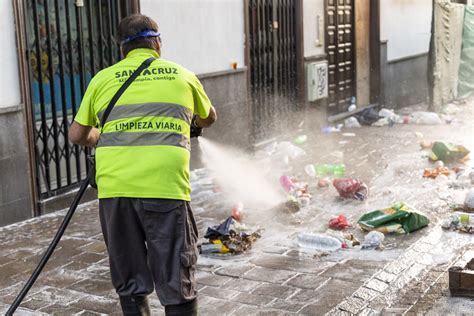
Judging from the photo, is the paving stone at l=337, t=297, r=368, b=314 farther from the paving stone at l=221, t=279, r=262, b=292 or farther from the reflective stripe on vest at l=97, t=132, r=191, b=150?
the reflective stripe on vest at l=97, t=132, r=191, b=150

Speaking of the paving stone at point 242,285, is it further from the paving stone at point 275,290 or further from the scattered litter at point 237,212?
the scattered litter at point 237,212

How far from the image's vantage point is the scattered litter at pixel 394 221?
23.1 ft

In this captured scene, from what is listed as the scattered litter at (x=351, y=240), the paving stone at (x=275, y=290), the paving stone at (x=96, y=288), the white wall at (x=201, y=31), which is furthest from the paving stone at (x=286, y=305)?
the white wall at (x=201, y=31)

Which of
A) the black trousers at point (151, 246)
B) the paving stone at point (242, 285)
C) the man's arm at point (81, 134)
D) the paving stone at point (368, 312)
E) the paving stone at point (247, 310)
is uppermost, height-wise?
the man's arm at point (81, 134)


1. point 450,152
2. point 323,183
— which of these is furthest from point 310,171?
point 450,152

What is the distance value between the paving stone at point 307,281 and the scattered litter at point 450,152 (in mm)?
4982

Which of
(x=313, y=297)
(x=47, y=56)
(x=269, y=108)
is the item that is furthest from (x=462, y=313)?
(x=269, y=108)

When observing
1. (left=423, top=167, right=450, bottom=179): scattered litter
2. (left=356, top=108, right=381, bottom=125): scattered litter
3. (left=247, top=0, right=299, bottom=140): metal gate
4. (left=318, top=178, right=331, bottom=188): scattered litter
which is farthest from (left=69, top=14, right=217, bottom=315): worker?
(left=356, top=108, right=381, bottom=125): scattered litter

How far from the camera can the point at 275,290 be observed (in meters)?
5.64

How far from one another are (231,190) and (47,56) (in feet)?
8.72

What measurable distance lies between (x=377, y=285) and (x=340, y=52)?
32.2 feet

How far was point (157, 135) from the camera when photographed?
3986 mm

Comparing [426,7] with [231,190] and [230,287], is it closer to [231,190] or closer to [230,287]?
[231,190]

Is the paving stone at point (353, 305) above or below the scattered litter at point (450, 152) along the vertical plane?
above
